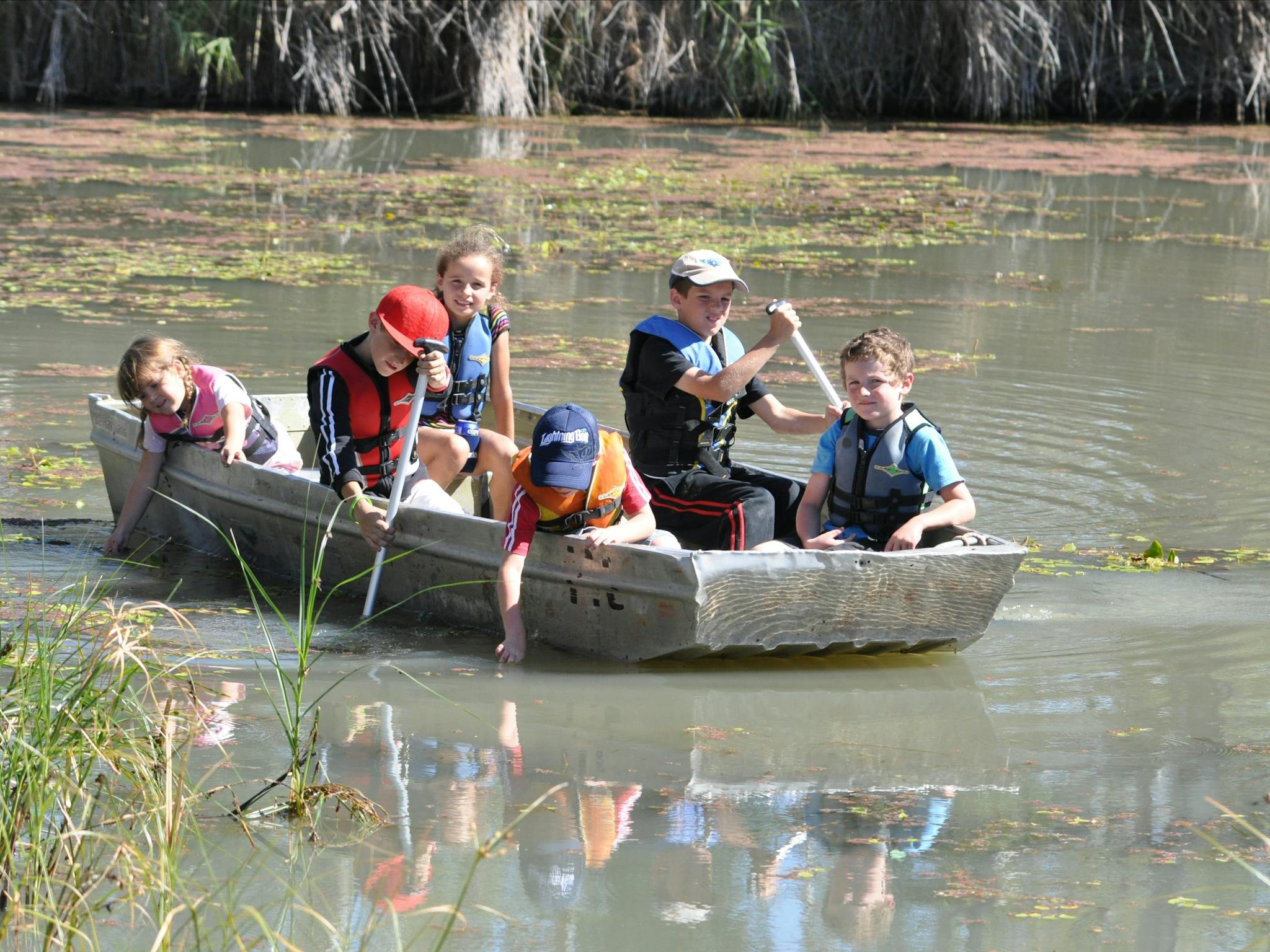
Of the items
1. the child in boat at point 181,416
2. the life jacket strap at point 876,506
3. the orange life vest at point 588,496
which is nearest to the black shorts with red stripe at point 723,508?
the life jacket strap at point 876,506

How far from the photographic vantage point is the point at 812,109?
2403cm

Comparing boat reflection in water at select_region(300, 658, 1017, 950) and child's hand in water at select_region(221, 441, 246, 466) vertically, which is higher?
child's hand in water at select_region(221, 441, 246, 466)

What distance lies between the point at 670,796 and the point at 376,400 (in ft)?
6.92

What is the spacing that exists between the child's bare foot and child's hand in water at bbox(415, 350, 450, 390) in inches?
34.8

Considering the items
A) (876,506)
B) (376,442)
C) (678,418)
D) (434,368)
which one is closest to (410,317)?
(434,368)

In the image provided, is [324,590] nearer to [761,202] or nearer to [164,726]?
[164,726]

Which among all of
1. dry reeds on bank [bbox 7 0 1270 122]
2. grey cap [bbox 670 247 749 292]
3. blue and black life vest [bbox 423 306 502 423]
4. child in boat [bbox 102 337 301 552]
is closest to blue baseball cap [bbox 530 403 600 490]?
grey cap [bbox 670 247 749 292]

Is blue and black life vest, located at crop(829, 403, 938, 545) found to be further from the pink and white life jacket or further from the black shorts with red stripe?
the pink and white life jacket

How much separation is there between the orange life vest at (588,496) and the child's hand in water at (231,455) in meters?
1.34

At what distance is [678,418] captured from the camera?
18.3 feet

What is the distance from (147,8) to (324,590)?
17.8 meters

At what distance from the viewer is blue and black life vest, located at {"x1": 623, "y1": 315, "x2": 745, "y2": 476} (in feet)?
18.1

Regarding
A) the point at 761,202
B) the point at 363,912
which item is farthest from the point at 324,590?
the point at 761,202

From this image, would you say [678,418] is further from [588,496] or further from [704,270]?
[588,496]
